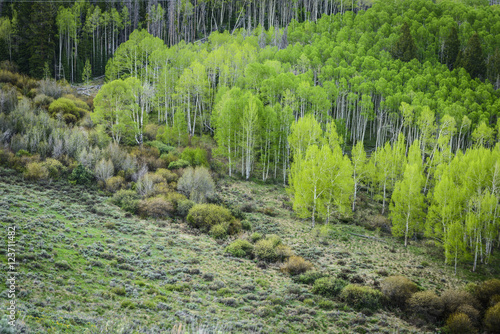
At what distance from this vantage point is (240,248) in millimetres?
19891

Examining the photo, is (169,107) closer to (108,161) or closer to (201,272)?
(108,161)

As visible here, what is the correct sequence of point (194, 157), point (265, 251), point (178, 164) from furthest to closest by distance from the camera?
point (194, 157) < point (178, 164) < point (265, 251)

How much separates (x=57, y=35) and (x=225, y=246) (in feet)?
193

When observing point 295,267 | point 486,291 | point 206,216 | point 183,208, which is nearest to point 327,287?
point 295,267

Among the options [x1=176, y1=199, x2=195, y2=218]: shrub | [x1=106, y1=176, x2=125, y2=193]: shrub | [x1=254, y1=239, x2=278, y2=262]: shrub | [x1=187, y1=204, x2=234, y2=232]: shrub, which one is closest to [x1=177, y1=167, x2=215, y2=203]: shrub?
[x1=176, y1=199, x2=195, y2=218]: shrub

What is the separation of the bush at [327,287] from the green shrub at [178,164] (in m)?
19.0

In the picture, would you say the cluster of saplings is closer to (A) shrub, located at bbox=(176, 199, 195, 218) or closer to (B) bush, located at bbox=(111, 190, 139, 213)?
(A) shrub, located at bbox=(176, 199, 195, 218)

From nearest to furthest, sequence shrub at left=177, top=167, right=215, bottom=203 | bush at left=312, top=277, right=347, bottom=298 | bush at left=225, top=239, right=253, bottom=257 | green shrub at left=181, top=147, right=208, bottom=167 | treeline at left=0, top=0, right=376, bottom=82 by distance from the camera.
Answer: bush at left=312, top=277, right=347, bottom=298
bush at left=225, top=239, right=253, bottom=257
shrub at left=177, top=167, right=215, bottom=203
green shrub at left=181, top=147, right=208, bottom=167
treeline at left=0, top=0, right=376, bottom=82

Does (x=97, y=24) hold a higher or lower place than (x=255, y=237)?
higher

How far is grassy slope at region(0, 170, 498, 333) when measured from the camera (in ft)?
35.5

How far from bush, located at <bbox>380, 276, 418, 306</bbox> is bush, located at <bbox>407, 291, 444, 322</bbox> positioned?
387 mm

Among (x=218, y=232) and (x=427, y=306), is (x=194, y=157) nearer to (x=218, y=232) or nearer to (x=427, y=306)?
(x=218, y=232)

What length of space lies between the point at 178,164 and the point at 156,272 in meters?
16.5

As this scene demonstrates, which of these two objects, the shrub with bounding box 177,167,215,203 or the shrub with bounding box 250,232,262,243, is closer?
the shrub with bounding box 250,232,262,243
